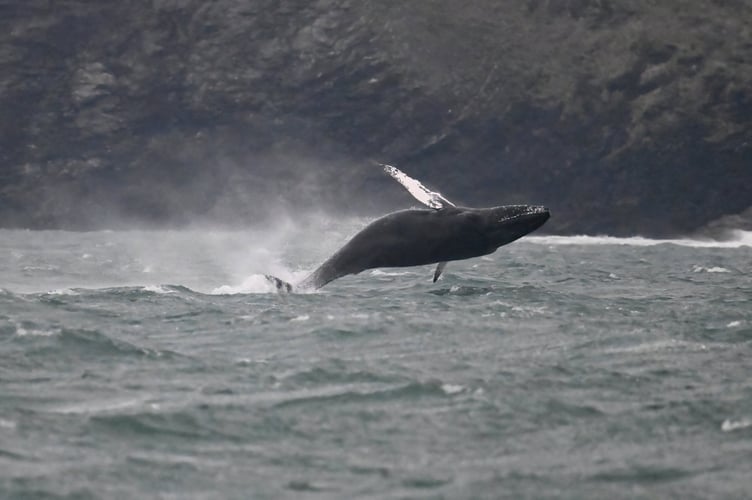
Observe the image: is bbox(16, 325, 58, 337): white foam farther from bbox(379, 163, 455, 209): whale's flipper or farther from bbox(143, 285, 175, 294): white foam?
bbox(143, 285, 175, 294): white foam

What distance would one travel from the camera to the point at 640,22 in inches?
3243

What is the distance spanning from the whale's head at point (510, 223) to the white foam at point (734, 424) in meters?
7.27

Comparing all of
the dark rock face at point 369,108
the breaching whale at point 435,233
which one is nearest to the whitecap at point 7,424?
the breaching whale at point 435,233

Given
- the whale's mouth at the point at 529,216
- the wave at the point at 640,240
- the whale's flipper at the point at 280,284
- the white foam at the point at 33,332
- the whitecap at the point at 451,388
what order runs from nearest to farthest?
the whitecap at the point at 451,388, the white foam at the point at 33,332, the whale's mouth at the point at 529,216, the whale's flipper at the point at 280,284, the wave at the point at 640,240

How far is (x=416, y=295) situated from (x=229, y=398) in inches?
409

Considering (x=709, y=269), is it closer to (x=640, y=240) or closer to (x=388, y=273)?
(x=388, y=273)

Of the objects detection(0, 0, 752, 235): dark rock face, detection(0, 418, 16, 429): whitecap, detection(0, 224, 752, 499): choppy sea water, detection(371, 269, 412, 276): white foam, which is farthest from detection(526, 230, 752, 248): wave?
detection(0, 418, 16, 429): whitecap

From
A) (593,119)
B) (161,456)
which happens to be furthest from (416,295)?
(593,119)

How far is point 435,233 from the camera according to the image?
771 inches

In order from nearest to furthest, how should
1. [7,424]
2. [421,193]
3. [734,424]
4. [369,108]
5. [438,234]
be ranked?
[7,424], [734,424], [438,234], [421,193], [369,108]

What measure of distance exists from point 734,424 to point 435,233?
7.97 m

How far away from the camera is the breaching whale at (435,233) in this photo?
19516 millimetres

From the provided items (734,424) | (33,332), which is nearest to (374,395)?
(734,424)

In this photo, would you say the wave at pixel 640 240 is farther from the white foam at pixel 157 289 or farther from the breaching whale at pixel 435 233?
the breaching whale at pixel 435 233
